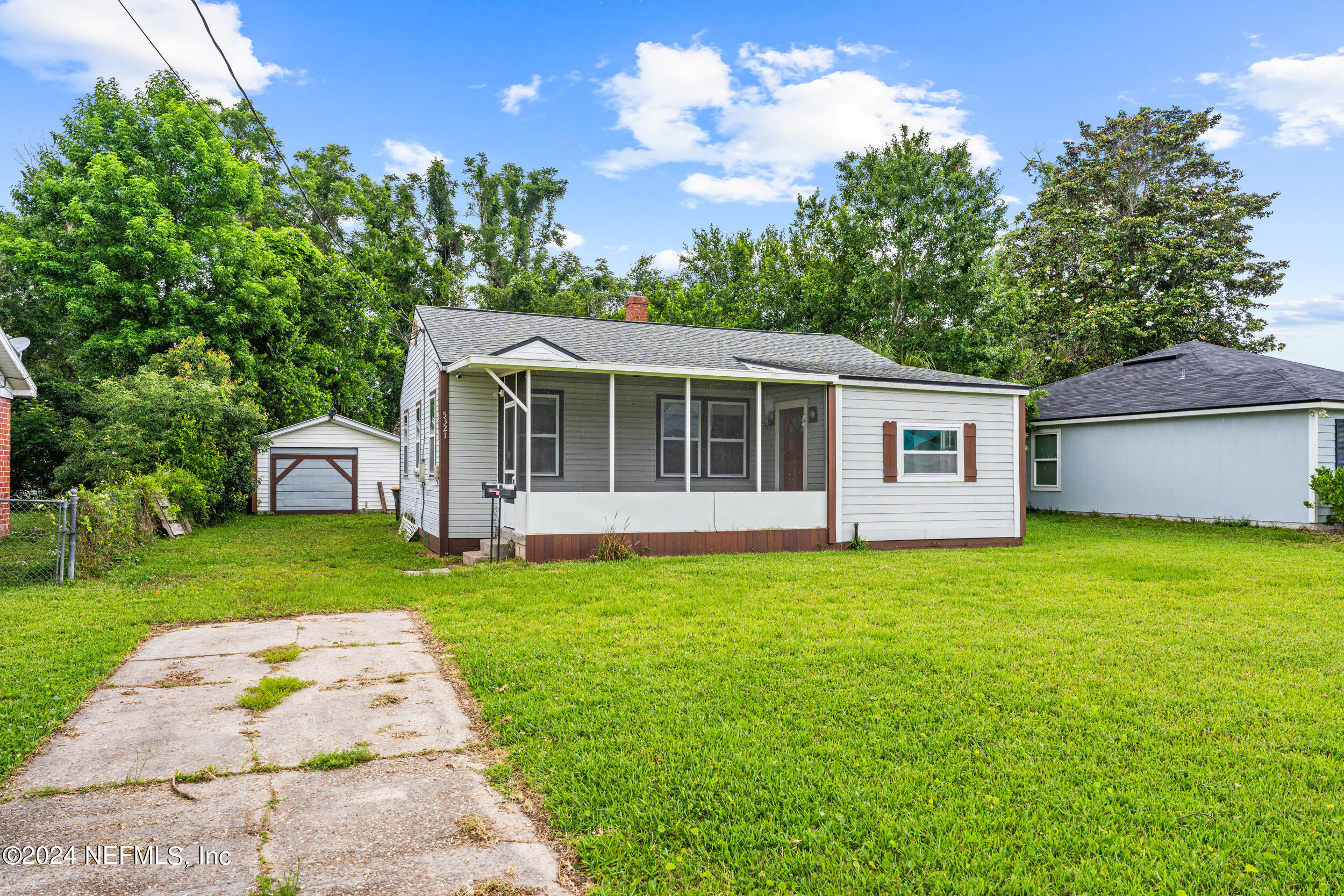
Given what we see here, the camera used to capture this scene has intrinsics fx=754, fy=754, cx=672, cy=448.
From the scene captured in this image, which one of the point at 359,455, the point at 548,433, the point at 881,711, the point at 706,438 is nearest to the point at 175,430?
the point at 359,455

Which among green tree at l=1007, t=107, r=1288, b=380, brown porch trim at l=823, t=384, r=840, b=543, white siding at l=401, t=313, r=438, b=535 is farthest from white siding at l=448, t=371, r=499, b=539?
green tree at l=1007, t=107, r=1288, b=380

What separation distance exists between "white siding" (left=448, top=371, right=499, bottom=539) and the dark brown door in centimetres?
516

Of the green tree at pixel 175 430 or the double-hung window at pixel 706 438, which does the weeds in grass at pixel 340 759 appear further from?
the green tree at pixel 175 430

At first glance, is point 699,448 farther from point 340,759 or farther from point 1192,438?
point 1192,438

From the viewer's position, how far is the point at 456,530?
11984mm

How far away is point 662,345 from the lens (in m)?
14.3

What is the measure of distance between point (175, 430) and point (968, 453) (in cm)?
1566

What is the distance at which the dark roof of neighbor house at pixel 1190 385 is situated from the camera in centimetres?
1480

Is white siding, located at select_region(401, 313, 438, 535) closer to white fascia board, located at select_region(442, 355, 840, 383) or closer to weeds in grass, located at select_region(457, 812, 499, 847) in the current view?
white fascia board, located at select_region(442, 355, 840, 383)

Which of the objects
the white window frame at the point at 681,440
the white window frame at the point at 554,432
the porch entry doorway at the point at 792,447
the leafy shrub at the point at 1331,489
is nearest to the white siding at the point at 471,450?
the white window frame at the point at 554,432

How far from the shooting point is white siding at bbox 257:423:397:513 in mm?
21641

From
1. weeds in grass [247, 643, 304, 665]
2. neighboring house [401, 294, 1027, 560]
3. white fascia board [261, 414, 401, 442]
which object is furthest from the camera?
white fascia board [261, 414, 401, 442]

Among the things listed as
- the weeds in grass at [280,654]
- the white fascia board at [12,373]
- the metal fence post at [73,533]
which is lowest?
the weeds in grass at [280,654]

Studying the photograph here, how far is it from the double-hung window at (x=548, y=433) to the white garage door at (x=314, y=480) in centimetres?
1229
